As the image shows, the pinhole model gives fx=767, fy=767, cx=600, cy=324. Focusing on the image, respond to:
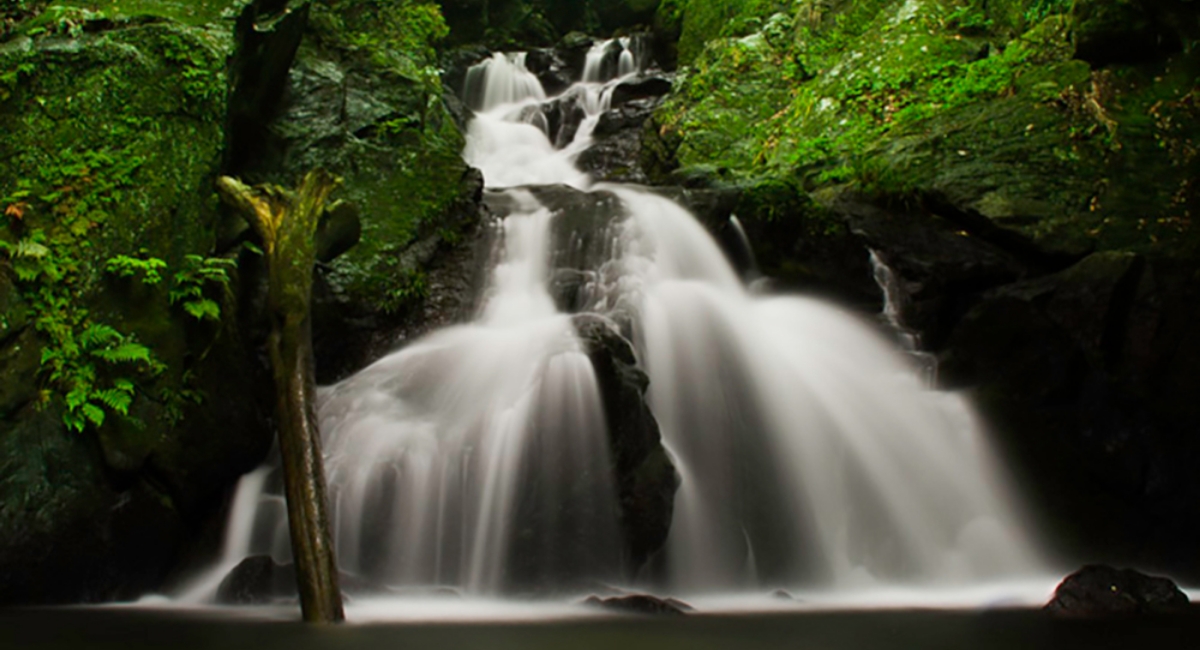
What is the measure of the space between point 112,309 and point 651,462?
13.6 ft

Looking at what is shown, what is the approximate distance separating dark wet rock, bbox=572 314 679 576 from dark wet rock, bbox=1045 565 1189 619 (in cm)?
257

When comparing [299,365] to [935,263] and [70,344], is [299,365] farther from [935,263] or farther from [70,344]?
[935,263]

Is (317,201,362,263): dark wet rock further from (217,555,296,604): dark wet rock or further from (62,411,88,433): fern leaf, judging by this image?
(217,555,296,604): dark wet rock

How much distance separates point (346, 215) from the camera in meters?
6.33

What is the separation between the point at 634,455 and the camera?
5887 millimetres

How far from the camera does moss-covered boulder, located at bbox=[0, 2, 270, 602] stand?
5098 mm

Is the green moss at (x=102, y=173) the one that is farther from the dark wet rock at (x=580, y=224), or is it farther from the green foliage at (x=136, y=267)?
the dark wet rock at (x=580, y=224)

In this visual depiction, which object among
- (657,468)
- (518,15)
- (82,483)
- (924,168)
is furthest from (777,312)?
(518,15)

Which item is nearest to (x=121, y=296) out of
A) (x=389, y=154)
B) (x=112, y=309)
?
(x=112, y=309)

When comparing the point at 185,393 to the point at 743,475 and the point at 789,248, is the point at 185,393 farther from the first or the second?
the point at 789,248

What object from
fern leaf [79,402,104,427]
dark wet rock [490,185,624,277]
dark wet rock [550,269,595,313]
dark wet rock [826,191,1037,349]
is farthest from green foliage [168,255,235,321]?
dark wet rock [826,191,1037,349]

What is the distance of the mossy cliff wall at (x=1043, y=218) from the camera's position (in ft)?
22.2

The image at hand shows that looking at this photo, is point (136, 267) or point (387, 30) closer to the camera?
point (136, 267)

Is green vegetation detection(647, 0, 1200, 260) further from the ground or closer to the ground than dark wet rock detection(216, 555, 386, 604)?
further from the ground
